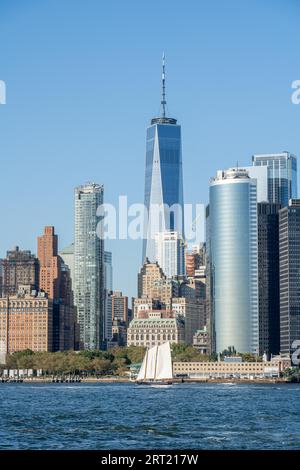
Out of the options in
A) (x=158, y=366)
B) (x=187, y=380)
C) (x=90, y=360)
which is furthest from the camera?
(x=90, y=360)

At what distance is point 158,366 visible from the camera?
140500mm

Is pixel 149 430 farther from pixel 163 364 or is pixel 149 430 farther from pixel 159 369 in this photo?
pixel 159 369

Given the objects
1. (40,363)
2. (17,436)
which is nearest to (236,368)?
(40,363)

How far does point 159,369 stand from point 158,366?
2.19 feet

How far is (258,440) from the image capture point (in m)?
38.7

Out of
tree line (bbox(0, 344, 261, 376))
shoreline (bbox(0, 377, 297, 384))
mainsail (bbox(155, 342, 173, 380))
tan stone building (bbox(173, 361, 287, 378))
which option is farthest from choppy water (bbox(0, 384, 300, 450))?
tan stone building (bbox(173, 361, 287, 378))

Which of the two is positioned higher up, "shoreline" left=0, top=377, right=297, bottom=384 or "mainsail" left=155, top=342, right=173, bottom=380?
"mainsail" left=155, top=342, right=173, bottom=380

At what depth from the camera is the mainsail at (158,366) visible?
13862 centimetres

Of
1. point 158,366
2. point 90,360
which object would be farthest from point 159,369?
point 90,360

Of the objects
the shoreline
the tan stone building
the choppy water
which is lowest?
the shoreline

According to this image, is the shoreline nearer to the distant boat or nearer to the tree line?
the tree line

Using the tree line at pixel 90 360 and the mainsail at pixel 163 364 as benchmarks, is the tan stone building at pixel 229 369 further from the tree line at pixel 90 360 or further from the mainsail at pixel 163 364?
the mainsail at pixel 163 364

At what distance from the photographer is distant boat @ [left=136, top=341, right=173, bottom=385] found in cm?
13850

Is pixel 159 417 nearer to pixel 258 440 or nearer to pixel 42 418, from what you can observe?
pixel 42 418
